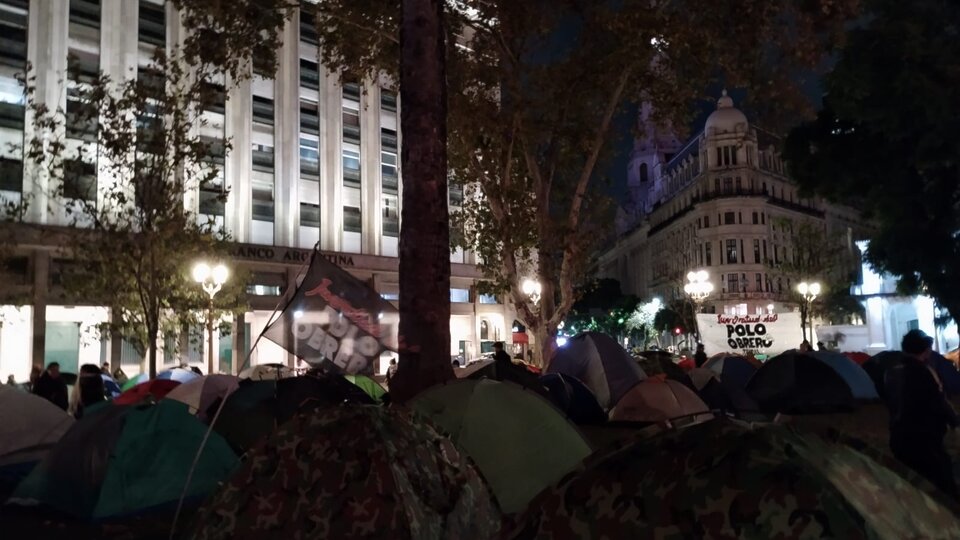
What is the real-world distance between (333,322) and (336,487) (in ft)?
8.96

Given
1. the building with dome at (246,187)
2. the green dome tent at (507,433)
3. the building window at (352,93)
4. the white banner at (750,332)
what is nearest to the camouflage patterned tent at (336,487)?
the green dome tent at (507,433)

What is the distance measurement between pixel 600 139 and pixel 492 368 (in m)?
7.22

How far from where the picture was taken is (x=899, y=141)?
20547 mm

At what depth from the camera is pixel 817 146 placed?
23.1 meters

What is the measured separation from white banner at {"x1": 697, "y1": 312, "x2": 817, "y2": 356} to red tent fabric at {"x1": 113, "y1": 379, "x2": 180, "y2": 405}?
51.0 ft

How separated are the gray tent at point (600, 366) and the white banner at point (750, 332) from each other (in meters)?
7.98

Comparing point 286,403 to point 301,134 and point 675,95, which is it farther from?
point 301,134

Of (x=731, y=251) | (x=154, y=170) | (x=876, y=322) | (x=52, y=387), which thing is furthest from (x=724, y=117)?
(x=52, y=387)

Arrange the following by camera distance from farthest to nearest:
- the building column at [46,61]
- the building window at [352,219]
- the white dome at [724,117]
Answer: the white dome at [724,117] → the building window at [352,219] → the building column at [46,61]

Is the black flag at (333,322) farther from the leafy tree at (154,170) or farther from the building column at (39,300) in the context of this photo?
the building column at (39,300)

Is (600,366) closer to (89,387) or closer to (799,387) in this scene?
(799,387)

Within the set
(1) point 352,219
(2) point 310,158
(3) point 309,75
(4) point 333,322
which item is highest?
(3) point 309,75

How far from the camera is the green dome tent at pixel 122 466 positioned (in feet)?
26.3

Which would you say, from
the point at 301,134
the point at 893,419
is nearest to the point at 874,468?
the point at 893,419
